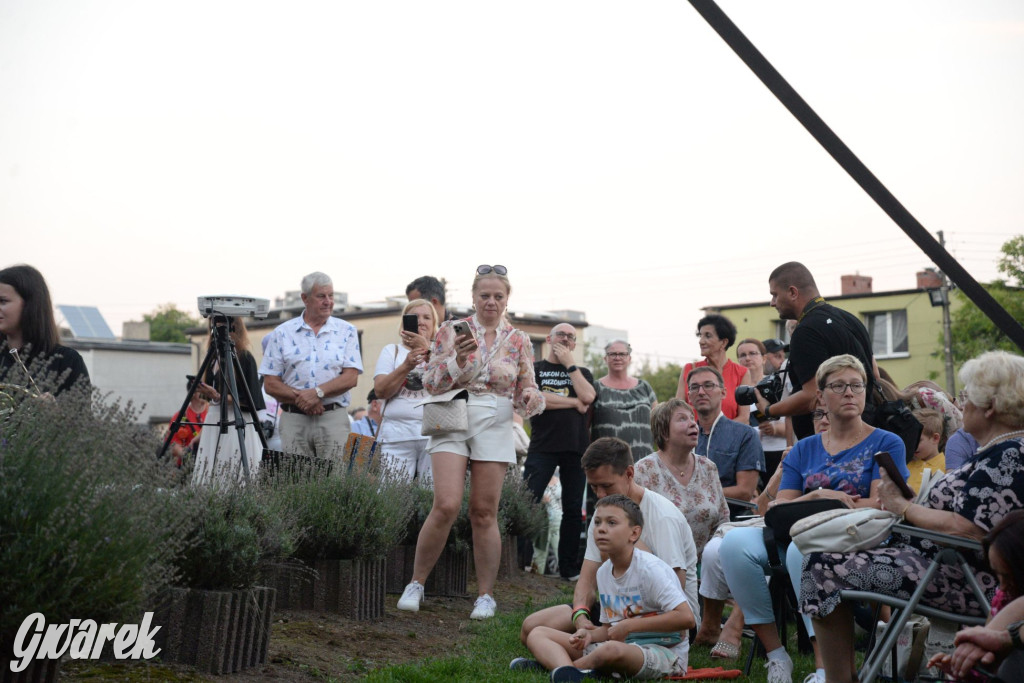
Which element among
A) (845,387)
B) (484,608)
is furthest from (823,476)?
(484,608)

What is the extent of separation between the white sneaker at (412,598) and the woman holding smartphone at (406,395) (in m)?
1.21

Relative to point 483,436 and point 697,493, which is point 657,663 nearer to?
point 697,493

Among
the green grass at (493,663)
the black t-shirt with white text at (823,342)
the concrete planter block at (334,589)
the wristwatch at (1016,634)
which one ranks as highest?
the black t-shirt with white text at (823,342)

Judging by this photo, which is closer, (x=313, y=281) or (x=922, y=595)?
(x=922, y=595)

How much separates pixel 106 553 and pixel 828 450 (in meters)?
3.36

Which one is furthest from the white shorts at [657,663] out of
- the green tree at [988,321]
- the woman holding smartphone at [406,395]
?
the green tree at [988,321]

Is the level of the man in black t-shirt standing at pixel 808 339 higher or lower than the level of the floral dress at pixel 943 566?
higher

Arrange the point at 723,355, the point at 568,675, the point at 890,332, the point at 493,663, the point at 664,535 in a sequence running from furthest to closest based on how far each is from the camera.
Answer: the point at 890,332 → the point at 723,355 → the point at 664,535 → the point at 493,663 → the point at 568,675

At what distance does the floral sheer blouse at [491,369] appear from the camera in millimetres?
6199

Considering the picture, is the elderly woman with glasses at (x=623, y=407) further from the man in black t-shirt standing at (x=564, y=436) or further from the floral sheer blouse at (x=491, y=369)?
the floral sheer blouse at (x=491, y=369)

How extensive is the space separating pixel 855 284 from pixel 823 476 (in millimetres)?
48327

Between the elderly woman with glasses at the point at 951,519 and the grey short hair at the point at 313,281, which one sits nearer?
the elderly woman with glasses at the point at 951,519

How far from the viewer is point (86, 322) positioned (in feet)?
181

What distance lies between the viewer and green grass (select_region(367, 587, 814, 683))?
468 centimetres
